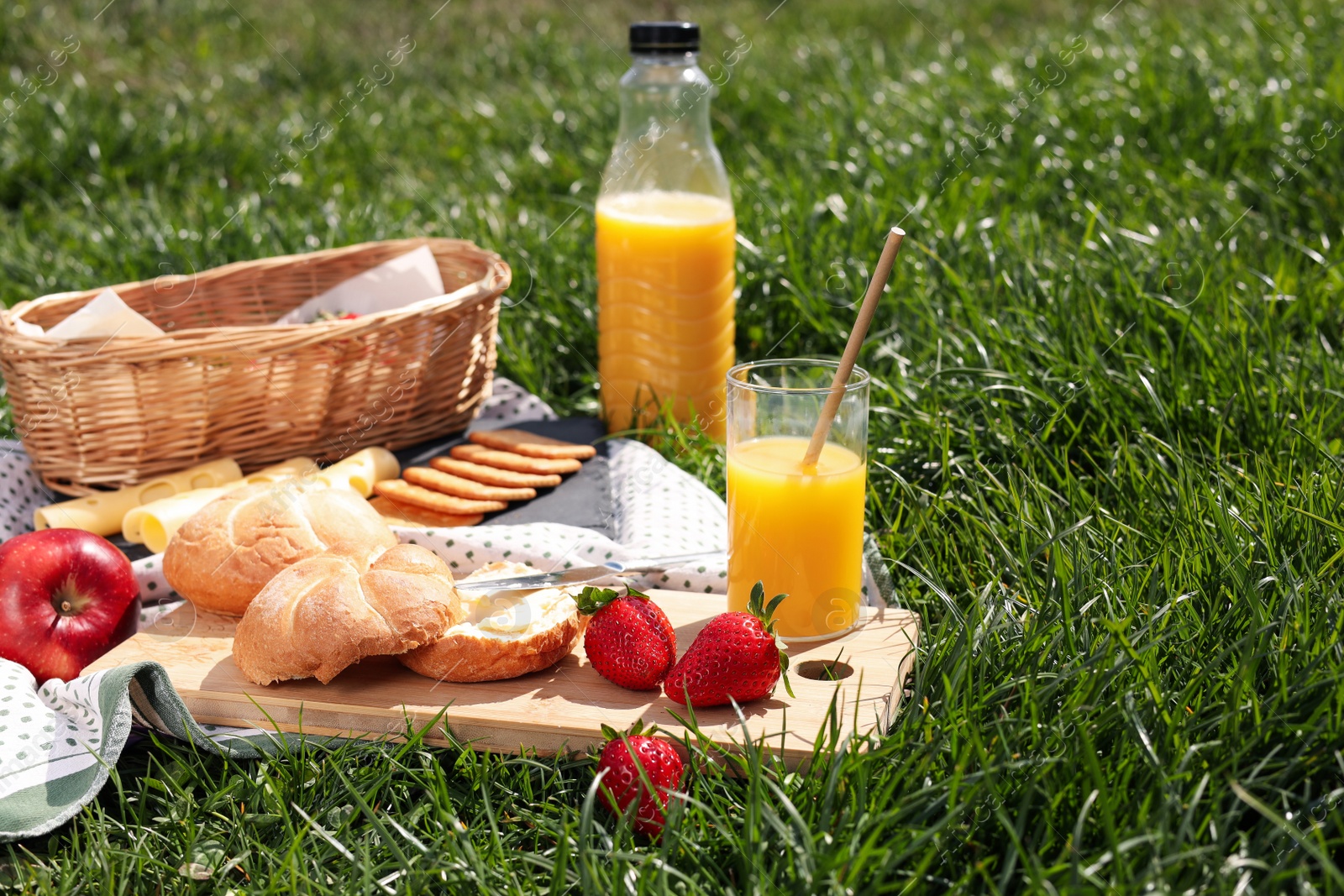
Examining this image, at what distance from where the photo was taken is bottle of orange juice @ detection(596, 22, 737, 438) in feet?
9.10

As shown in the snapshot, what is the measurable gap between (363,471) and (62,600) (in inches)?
27.9

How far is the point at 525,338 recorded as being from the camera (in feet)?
11.5

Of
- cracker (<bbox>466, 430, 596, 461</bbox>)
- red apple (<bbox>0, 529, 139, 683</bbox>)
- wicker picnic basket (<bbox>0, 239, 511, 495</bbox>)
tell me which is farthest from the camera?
cracker (<bbox>466, 430, 596, 461</bbox>)

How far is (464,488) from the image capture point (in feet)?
8.32

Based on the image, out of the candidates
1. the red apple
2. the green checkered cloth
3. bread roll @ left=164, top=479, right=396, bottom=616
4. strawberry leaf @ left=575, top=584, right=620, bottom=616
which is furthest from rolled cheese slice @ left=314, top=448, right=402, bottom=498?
strawberry leaf @ left=575, top=584, right=620, bottom=616

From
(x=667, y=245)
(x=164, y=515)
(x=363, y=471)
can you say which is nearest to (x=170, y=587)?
(x=164, y=515)

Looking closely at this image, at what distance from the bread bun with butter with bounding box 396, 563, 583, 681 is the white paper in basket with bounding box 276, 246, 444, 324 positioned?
1.40 meters

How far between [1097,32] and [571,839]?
576cm

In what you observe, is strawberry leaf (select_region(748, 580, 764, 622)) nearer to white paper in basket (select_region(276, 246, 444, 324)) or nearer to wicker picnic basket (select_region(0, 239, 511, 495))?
wicker picnic basket (select_region(0, 239, 511, 495))

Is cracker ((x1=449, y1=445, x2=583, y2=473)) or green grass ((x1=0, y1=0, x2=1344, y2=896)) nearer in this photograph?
green grass ((x1=0, y1=0, x2=1344, y2=896))

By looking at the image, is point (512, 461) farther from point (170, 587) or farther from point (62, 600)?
point (62, 600)

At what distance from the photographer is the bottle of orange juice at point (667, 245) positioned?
2.77m

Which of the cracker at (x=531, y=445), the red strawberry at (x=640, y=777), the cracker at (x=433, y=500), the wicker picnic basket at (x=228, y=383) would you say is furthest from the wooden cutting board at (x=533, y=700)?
the cracker at (x=531, y=445)

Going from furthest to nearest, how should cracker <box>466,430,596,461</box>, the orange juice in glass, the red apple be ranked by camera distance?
cracker <box>466,430,596,461</box> → the red apple → the orange juice in glass
